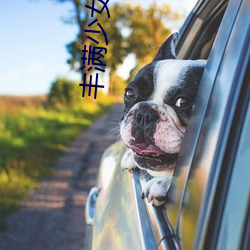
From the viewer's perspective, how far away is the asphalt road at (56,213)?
15.5 feet

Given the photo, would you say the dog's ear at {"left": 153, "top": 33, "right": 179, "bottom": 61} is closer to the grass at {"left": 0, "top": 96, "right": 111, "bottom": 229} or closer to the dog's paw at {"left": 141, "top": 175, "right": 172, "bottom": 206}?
the dog's paw at {"left": 141, "top": 175, "right": 172, "bottom": 206}

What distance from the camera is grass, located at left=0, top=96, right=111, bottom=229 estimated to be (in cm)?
622

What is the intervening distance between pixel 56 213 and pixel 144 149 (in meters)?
4.06

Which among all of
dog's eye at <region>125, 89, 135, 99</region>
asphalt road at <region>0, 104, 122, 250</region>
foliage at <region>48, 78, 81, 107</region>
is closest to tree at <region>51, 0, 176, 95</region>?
asphalt road at <region>0, 104, 122, 250</region>

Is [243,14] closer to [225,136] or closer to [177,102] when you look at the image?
[225,136]

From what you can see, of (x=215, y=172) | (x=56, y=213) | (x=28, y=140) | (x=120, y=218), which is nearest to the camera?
(x=215, y=172)

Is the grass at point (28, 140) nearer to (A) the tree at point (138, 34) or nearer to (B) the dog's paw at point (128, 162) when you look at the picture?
(A) the tree at point (138, 34)

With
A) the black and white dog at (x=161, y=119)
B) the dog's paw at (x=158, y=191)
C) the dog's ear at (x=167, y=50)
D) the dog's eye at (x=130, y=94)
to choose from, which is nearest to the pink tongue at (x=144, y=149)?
the black and white dog at (x=161, y=119)

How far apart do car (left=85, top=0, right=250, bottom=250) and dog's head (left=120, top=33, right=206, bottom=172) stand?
6.4 inches

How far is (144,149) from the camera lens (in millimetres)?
1704

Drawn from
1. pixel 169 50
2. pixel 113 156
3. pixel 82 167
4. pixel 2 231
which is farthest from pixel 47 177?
pixel 169 50

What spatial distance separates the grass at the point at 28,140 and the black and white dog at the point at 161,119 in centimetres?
355

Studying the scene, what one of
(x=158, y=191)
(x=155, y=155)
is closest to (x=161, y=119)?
(x=155, y=155)

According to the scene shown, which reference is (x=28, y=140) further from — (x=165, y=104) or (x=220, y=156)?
(x=220, y=156)
